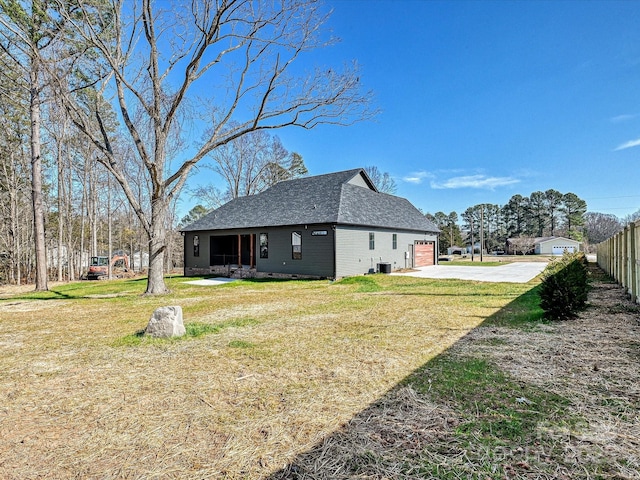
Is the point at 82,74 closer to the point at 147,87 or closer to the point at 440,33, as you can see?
the point at 147,87

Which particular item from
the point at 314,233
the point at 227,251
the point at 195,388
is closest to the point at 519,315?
the point at 195,388

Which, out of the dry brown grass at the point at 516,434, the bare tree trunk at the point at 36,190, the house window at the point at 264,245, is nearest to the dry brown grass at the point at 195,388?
the dry brown grass at the point at 516,434

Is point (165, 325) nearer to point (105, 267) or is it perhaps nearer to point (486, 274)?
point (486, 274)

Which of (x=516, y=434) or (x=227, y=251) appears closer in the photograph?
(x=516, y=434)

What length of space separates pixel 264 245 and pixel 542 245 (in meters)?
49.5

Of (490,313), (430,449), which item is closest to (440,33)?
(490,313)

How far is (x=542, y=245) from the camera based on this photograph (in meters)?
50.6

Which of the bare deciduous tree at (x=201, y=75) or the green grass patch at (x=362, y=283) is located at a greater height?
the bare deciduous tree at (x=201, y=75)

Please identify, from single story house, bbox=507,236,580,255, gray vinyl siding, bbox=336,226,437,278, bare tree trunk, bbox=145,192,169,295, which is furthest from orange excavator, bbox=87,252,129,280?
single story house, bbox=507,236,580,255

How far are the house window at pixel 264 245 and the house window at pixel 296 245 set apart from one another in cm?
188

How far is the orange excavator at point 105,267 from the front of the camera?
22125 mm

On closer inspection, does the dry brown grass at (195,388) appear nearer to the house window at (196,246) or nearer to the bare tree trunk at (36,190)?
the bare tree trunk at (36,190)

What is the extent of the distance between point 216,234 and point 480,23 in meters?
17.6

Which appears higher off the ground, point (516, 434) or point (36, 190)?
point (36, 190)
